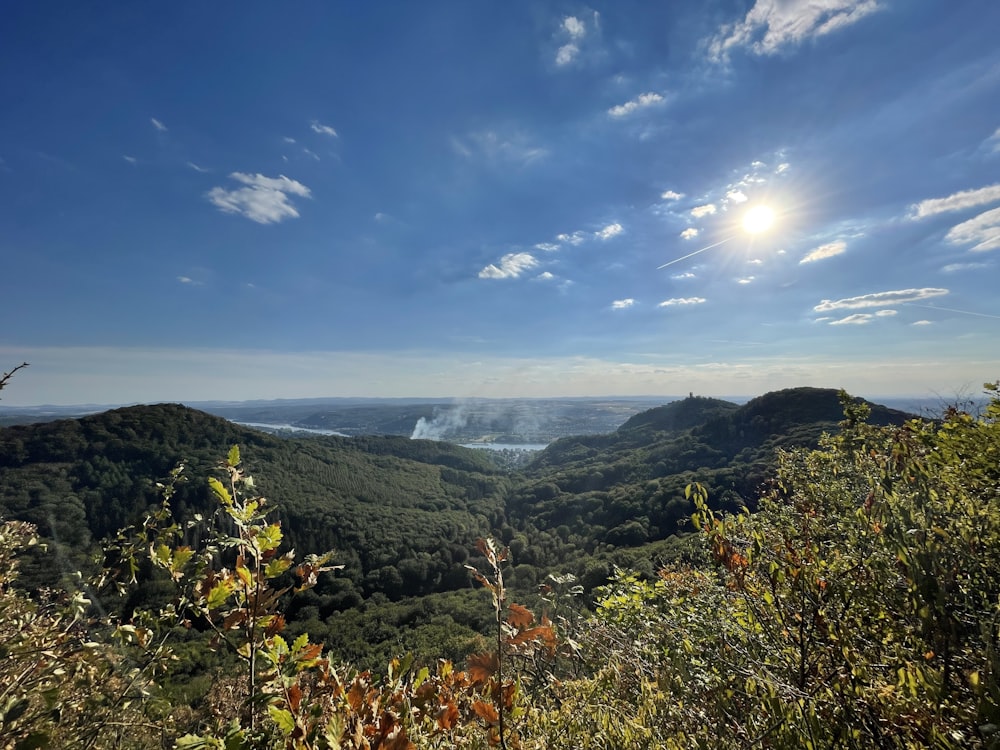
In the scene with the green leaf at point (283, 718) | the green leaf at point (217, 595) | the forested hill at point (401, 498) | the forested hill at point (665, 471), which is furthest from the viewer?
the forested hill at point (665, 471)

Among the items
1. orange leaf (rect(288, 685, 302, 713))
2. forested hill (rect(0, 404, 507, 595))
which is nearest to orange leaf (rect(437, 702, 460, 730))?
orange leaf (rect(288, 685, 302, 713))

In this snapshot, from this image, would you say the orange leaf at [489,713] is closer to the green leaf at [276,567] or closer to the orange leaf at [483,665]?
the orange leaf at [483,665]

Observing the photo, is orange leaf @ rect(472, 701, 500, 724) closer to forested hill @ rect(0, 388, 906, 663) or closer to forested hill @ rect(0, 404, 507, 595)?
forested hill @ rect(0, 388, 906, 663)

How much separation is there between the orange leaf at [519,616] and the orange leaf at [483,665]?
0.15m

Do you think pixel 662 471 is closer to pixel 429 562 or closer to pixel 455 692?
pixel 429 562

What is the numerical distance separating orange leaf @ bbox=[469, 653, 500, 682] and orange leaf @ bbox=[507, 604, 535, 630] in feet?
0.48

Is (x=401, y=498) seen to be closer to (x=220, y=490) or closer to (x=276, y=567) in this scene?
(x=276, y=567)

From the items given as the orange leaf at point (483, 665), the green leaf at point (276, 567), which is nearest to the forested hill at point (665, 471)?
the orange leaf at point (483, 665)

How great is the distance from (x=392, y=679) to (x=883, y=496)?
288 centimetres

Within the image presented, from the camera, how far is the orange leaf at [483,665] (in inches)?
61.6

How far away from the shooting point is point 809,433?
71.2m

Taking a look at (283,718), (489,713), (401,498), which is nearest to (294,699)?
(283,718)

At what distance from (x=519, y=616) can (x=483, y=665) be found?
0.22 metres

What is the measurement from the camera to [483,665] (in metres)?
1.63
